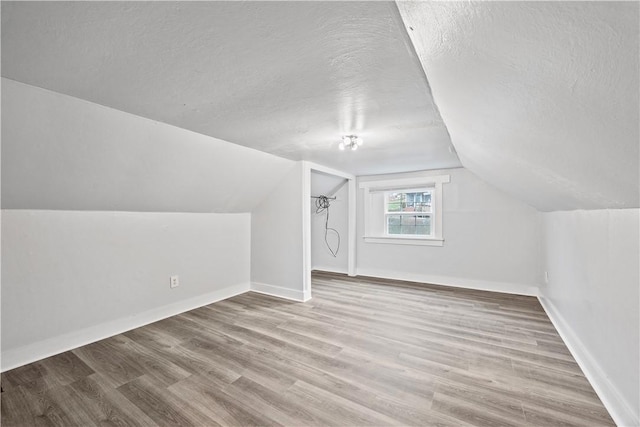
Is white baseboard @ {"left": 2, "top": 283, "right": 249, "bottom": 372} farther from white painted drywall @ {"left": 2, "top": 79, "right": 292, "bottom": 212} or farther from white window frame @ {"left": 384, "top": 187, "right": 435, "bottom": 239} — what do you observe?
white window frame @ {"left": 384, "top": 187, "right": 435, "bottom": 239}

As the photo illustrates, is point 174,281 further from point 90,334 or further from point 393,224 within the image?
point 393,224

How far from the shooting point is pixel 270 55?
4.17 feet

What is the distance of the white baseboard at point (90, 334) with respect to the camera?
2.08 meters

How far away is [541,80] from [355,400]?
182 cm

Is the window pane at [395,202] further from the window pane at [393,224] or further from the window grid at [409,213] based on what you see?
the window pane at [393,224]

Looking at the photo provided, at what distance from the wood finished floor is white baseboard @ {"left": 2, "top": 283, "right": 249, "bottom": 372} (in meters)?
0.08

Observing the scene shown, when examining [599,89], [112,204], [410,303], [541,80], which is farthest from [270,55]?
[410,303]

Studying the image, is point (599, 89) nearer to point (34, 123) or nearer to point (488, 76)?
point (488, 76)

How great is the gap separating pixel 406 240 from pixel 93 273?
4.06 m

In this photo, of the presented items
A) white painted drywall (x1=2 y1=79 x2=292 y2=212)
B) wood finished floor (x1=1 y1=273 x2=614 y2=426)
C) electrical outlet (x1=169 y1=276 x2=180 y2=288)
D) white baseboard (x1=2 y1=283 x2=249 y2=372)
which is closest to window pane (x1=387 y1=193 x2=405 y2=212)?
wood finished floor (x1=1 y1=273 x2=614 y2=426)

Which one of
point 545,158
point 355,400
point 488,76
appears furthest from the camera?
point 355,400

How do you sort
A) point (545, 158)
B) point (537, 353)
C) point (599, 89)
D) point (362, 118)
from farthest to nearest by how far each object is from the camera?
1. point (537, 353)
2. point (362, 118)
3. point (545, 158)
4. point (599, 89)

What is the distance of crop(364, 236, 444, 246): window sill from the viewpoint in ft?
14.1

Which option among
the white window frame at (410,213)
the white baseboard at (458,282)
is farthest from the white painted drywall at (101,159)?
the white baseboard at (458,282)
